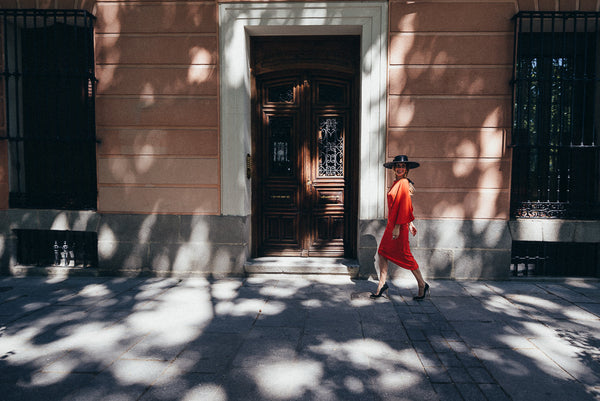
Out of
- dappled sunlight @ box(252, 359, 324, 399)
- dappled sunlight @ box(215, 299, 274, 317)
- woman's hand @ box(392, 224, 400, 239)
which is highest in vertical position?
woman's hand @ box(392, 224, 400, 239)

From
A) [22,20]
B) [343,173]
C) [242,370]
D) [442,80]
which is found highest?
[22,20]

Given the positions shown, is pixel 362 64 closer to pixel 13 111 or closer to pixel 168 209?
pixel 168 209

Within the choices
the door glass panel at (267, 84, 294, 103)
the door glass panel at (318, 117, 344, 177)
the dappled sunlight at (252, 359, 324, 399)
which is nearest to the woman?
the door glass panel at (318, 117, 344, 177)

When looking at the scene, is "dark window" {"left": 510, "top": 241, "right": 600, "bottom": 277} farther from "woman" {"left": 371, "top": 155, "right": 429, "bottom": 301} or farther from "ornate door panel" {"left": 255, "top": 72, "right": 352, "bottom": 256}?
"ornate door panel" {"left": 255, "top": 72, "right": 352, "bottom": 256}

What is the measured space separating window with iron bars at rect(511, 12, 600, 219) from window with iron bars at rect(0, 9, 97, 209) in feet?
23.1

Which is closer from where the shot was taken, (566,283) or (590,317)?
(590,317)

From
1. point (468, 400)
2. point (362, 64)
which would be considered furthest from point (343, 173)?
point (468, 400)

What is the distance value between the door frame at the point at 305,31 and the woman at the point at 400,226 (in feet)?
3.38

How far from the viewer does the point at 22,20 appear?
6.16 meters

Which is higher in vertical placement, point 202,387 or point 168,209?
point 168,209

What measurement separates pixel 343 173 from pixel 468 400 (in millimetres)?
4364

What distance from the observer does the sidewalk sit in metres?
2.85

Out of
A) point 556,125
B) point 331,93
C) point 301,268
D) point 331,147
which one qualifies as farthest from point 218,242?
point 556,125

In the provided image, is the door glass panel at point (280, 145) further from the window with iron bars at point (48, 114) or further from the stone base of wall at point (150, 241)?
the window with iron bars at point (48, 114)
